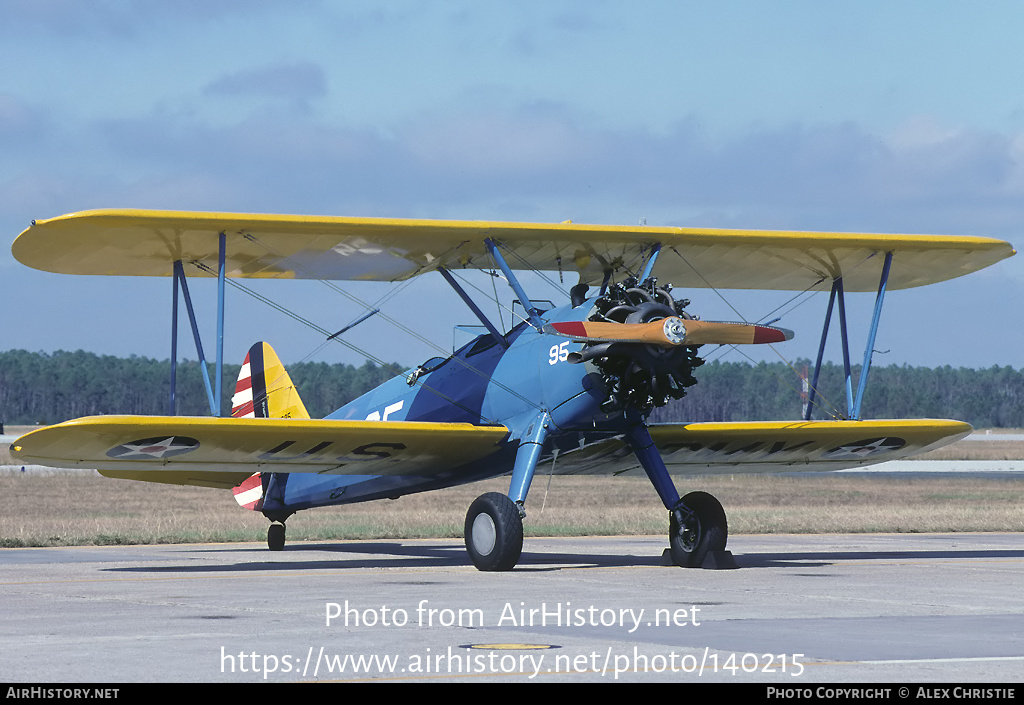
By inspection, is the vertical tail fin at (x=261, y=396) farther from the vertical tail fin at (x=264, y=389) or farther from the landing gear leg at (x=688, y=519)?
the landing gear leg at (x=688, y=519)

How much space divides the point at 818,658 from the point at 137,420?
8.14 meters

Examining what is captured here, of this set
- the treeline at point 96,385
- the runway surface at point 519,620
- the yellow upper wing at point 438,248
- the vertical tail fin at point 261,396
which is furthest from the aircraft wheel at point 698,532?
the treeline at point 96,385

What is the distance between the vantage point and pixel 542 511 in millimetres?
27984

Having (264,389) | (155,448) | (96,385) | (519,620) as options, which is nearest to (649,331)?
(519,620)

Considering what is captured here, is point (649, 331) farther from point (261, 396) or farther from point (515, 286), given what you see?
point (261, 396)

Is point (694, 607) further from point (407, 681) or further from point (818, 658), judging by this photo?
point (407, 681)

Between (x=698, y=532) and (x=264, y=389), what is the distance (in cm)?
800

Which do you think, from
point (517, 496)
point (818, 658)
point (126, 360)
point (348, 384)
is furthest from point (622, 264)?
point (126, 360)

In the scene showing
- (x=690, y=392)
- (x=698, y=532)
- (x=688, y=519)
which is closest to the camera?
(x=698, y=532)

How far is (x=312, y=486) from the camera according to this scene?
18.2m

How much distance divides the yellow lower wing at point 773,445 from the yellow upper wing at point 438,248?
2.03 metres

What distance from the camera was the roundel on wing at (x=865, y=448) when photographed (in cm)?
1683

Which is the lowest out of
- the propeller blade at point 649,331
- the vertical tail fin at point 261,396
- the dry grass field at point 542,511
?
the dry grass field at point 542,511

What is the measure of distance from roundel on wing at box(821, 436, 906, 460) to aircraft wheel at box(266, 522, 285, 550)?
7203 millimetres
